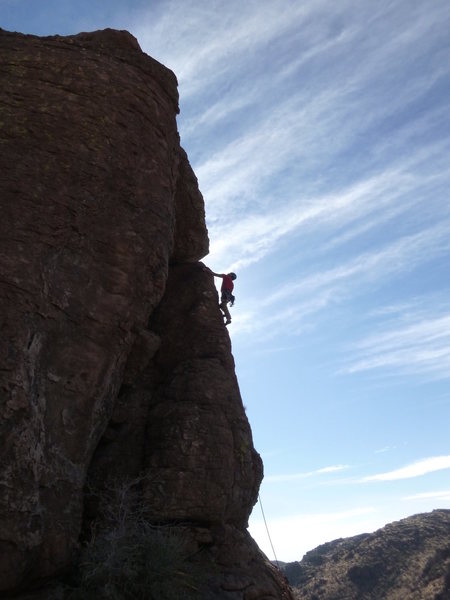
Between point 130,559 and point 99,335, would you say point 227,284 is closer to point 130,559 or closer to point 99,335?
point 99,335

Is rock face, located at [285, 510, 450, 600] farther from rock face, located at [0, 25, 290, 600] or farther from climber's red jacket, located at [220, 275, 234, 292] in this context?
rock face, located at [0, 25, 290, 600]

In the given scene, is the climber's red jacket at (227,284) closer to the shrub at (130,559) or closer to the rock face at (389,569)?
the shrub at (130,559)

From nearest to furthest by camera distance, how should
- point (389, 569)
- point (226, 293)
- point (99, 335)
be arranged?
point (99, 335) < point (226, 293) < point (389, 569)

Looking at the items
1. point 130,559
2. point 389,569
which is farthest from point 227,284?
point 389,569

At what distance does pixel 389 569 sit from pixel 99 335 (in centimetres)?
4655

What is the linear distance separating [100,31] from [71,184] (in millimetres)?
6944

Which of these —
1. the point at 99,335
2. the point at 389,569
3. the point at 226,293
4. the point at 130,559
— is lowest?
the point at 389,569

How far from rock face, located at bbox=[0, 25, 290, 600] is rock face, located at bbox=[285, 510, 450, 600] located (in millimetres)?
31533

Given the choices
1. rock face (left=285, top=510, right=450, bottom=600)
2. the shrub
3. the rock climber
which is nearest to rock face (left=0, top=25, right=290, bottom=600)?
the shrub

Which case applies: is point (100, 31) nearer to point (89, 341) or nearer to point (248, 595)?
point (89, 341)

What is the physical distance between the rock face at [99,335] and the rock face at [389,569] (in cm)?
3153

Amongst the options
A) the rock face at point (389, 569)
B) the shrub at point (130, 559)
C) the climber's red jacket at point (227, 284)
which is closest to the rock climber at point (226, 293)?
the climber's red jacket at point (227, 284)

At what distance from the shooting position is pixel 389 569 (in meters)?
48.3

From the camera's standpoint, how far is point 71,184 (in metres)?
12.9
